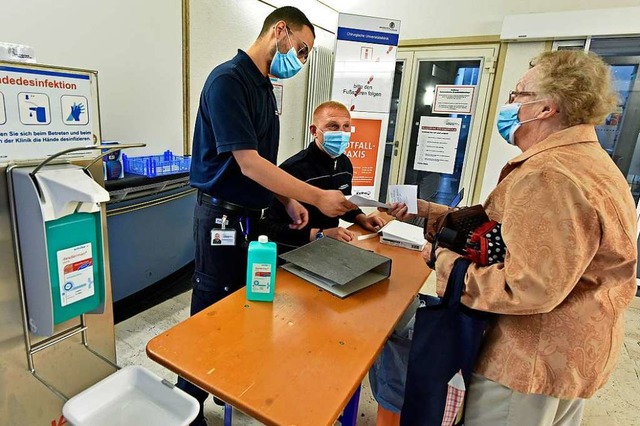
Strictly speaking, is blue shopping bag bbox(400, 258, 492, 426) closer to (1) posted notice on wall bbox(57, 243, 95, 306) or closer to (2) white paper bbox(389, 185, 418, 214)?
(2) white paper bbox(389, 185, 418, 214)

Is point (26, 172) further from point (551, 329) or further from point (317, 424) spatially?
point (551, 329)

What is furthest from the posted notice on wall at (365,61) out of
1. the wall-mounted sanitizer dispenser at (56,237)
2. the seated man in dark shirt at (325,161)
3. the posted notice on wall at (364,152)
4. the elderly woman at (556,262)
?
the wall-mounted sanitizer dispenser at (56,237)

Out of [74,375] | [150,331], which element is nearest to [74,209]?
[74,375]

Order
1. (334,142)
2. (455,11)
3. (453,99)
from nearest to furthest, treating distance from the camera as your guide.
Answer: (334,142) → (455,11) → (453,99)

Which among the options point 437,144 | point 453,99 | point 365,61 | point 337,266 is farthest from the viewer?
point 437,144

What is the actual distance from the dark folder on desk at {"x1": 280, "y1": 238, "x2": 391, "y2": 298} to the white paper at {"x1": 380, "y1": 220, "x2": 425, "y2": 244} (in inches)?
16.0

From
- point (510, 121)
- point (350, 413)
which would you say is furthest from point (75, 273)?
point (510, 121)

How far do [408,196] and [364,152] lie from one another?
218 cm

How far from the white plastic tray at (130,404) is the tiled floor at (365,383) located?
1.06 metres

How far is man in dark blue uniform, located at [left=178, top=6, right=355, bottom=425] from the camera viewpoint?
4.32ft

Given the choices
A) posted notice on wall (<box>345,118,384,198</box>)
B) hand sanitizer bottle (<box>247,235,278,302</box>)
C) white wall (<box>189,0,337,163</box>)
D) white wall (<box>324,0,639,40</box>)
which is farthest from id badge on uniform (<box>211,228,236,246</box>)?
white wall (<box>324,0,639,40</box>)

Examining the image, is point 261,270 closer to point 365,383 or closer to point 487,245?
point 487,245

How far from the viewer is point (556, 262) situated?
2.72ft

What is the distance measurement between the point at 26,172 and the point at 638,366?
328 cm
